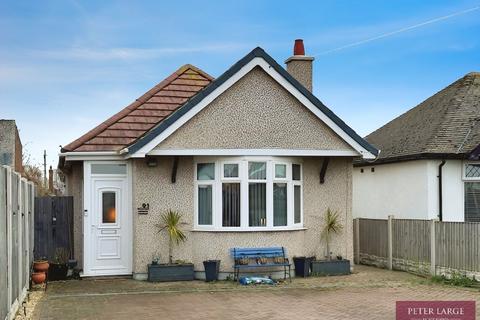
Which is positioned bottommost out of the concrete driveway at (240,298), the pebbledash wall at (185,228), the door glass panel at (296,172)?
the concrete driveway at (240,298)

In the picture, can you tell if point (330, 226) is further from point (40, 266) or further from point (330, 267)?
point (40, 266)

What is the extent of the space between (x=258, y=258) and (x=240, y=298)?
248 centimetres

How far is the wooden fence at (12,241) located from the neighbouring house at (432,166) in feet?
36.1

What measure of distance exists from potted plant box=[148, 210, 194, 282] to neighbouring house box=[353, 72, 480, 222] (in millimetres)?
7210

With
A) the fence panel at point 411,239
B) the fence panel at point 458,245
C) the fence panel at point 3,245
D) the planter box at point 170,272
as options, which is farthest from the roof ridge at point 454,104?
the fence panel at point 3,245

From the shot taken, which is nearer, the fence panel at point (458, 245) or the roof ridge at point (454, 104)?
the fence panel at point (458, 245)

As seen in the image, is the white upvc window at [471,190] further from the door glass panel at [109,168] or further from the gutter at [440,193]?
the door glass panel at [109,168]

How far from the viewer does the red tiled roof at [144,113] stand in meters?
16.6

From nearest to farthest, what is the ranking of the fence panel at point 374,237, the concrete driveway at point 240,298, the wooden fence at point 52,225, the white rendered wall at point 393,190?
the concrete driveway at point 240,298, the wooden fence at point 52,225, the fence panel at point 374,237, the white rendered wall at point 393,190

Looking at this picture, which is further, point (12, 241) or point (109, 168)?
point (109, 168)

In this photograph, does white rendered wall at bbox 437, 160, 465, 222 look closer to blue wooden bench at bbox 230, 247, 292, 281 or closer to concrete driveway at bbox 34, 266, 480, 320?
concrete driveway at bbox 34, 266, 480, 320

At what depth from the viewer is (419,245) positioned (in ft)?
56.1

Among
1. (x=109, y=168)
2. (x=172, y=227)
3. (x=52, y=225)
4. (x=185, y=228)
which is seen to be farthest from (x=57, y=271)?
(x=185, y=228)

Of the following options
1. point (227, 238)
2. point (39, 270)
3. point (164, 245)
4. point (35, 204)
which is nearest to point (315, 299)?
point (227, 238)
